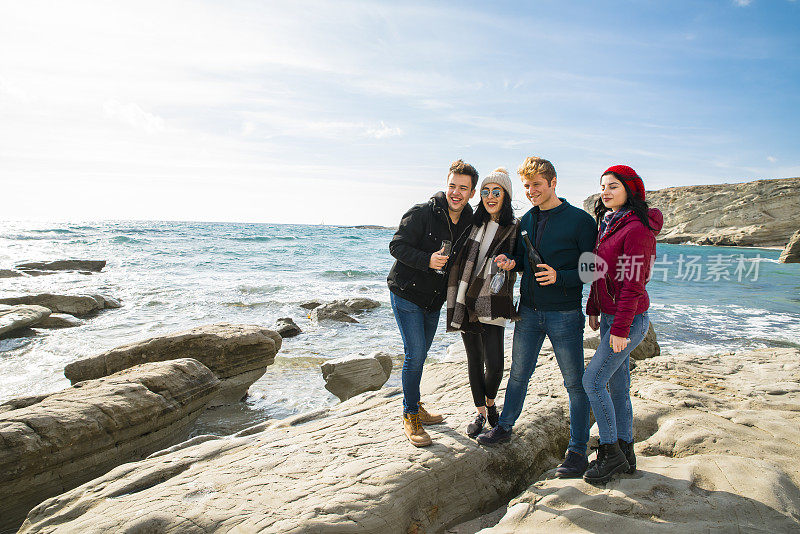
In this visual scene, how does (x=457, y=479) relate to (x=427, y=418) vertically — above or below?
below

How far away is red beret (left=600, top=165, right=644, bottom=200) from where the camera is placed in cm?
283

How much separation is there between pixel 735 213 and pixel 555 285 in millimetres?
66909

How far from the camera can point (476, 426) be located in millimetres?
3643

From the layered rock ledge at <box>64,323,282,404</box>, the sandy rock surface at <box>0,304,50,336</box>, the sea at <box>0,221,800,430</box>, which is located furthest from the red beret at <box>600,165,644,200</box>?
the sandy rock surface at <box>0,304,50,336</box>

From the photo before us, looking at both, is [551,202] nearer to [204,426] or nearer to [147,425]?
[147,425]

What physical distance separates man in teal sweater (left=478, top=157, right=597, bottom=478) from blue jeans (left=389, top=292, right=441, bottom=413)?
72 cm

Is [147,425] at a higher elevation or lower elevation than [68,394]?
lower

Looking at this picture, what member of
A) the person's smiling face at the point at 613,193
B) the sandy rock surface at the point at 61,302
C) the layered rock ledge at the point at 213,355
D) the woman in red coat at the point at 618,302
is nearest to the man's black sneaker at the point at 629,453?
the woman in red coat at the point at 618,302

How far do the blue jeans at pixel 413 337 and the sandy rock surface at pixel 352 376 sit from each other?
3.26 metres

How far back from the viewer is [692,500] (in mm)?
2654

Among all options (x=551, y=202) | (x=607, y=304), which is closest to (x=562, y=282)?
(x=607, y=304)

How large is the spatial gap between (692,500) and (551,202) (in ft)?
6.64

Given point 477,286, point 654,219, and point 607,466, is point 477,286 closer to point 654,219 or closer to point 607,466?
point 654,219

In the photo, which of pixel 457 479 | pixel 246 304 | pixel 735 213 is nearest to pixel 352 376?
pixel 457 479
